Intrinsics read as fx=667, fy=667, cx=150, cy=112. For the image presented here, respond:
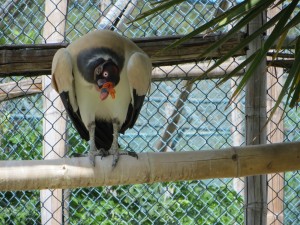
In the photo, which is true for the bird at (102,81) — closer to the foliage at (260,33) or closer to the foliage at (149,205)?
the foliage at (260,33)

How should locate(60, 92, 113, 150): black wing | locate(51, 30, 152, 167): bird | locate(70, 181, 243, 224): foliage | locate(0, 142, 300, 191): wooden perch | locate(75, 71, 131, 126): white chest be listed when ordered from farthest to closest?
locate(70, 181, 243, 224): foliage
locate(60, 92, 113, 150): black wing
locate(75, 71, 131, 126): white chest
locate(51, 30, 152, 167): bird
locate(0, 142, 300, 191): wooden perch

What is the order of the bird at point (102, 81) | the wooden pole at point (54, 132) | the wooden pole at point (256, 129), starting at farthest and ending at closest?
1. the wooden pole at point (54, 132)
2. the bird at point (102, 81)
3. the wooden pole at point (256, 129)

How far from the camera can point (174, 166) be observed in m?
2.39

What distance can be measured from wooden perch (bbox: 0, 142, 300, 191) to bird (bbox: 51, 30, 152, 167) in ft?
1.15

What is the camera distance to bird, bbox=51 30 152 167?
288 centimetres

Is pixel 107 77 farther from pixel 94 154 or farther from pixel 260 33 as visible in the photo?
pixel 260 33

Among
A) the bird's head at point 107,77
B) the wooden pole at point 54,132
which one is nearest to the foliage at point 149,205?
the wooden pole at point 54,132

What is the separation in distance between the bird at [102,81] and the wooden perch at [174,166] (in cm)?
35

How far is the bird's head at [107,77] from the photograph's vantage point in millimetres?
2832

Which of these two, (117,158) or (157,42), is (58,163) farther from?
(157,42)

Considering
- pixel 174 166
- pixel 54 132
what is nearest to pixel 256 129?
pixel 174 166

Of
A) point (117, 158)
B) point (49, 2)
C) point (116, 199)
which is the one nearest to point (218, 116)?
point (116, 199)

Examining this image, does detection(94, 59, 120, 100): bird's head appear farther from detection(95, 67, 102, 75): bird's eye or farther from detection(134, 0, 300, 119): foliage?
detection(134, 0, 300, 119): foliage

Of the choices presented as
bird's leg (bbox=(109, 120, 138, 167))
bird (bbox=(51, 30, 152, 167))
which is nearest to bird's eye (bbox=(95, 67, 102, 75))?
bird (bbox=(51, 30, 152, 167))
